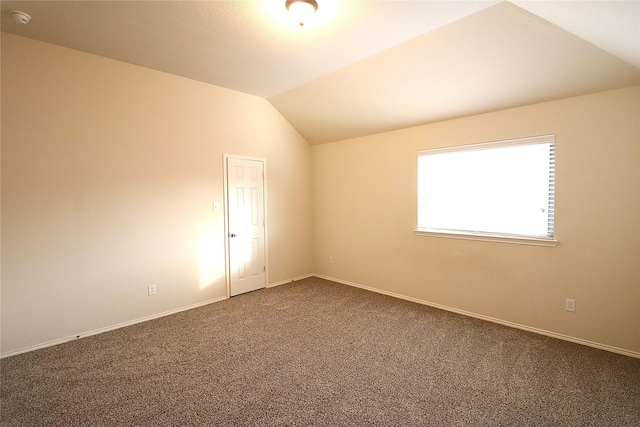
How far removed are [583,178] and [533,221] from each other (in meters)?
0.59

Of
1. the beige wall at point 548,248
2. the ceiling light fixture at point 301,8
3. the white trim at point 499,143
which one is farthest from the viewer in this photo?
the white trim at point 499,143

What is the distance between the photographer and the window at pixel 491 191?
3.08 metres

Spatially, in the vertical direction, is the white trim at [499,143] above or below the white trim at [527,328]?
above

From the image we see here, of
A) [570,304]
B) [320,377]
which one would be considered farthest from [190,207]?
[570,304]

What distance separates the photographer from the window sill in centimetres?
304

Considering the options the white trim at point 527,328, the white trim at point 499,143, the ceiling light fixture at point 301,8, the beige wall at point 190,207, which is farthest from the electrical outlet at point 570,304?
the ceiling light fixture at point 301,8

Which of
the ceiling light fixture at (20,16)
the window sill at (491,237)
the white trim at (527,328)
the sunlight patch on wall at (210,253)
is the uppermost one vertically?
the ceiling light fixture at (20,16)

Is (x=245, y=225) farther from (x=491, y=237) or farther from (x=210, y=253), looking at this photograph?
(x=491, y=237)

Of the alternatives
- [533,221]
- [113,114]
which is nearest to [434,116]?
[533,221]

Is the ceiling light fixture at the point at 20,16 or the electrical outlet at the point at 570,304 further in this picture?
the electrical outlet at the point at 570,304

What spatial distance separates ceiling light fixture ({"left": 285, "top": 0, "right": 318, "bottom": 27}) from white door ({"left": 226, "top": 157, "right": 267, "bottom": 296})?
2.41m

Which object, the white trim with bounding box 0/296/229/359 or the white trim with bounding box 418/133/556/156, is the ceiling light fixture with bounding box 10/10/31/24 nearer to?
the white trim with bounding box 0/296/229/359

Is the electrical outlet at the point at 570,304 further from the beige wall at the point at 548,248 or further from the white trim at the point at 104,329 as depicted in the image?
the white trim at the point at 104,329

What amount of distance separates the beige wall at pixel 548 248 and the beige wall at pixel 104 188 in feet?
7.73
